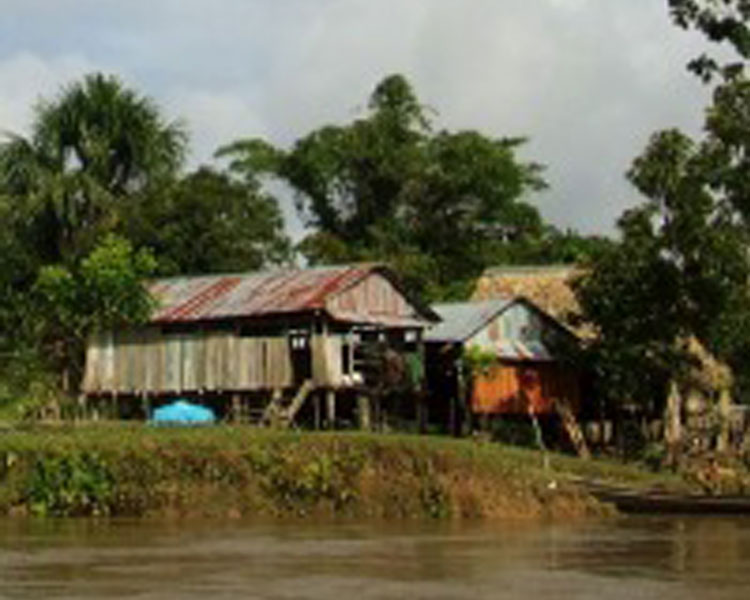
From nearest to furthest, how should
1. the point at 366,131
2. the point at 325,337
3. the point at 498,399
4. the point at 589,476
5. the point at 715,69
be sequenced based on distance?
the point at 715,69 < the point at 589,476 < the point at 325,337 < the point at 498,399 < the point at 366,131

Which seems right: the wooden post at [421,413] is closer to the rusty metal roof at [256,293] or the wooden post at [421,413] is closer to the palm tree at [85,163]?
the rusty metal roof at [256,293]

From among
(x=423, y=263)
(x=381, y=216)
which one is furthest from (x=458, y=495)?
(x=381, y=216)

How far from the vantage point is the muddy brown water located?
44.3 ft

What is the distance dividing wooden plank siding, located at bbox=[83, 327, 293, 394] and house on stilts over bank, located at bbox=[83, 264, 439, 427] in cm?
2

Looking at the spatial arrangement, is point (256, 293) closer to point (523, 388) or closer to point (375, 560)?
point (523, 388)

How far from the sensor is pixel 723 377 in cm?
3070

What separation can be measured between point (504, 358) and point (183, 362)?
271 inches

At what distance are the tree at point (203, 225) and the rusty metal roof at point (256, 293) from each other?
17.3 feet

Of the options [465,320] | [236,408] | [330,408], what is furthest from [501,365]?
[236,408]

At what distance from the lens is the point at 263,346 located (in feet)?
98.2

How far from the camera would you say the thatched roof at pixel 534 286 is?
3709 cm

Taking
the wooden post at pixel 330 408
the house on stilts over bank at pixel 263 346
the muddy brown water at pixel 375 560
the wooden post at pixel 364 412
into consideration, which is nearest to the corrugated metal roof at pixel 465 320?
the house on stilts over bank at pixel 263 346

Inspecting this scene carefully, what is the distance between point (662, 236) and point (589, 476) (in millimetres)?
6379

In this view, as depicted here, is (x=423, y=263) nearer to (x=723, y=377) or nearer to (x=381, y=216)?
(x=381, y=216)
